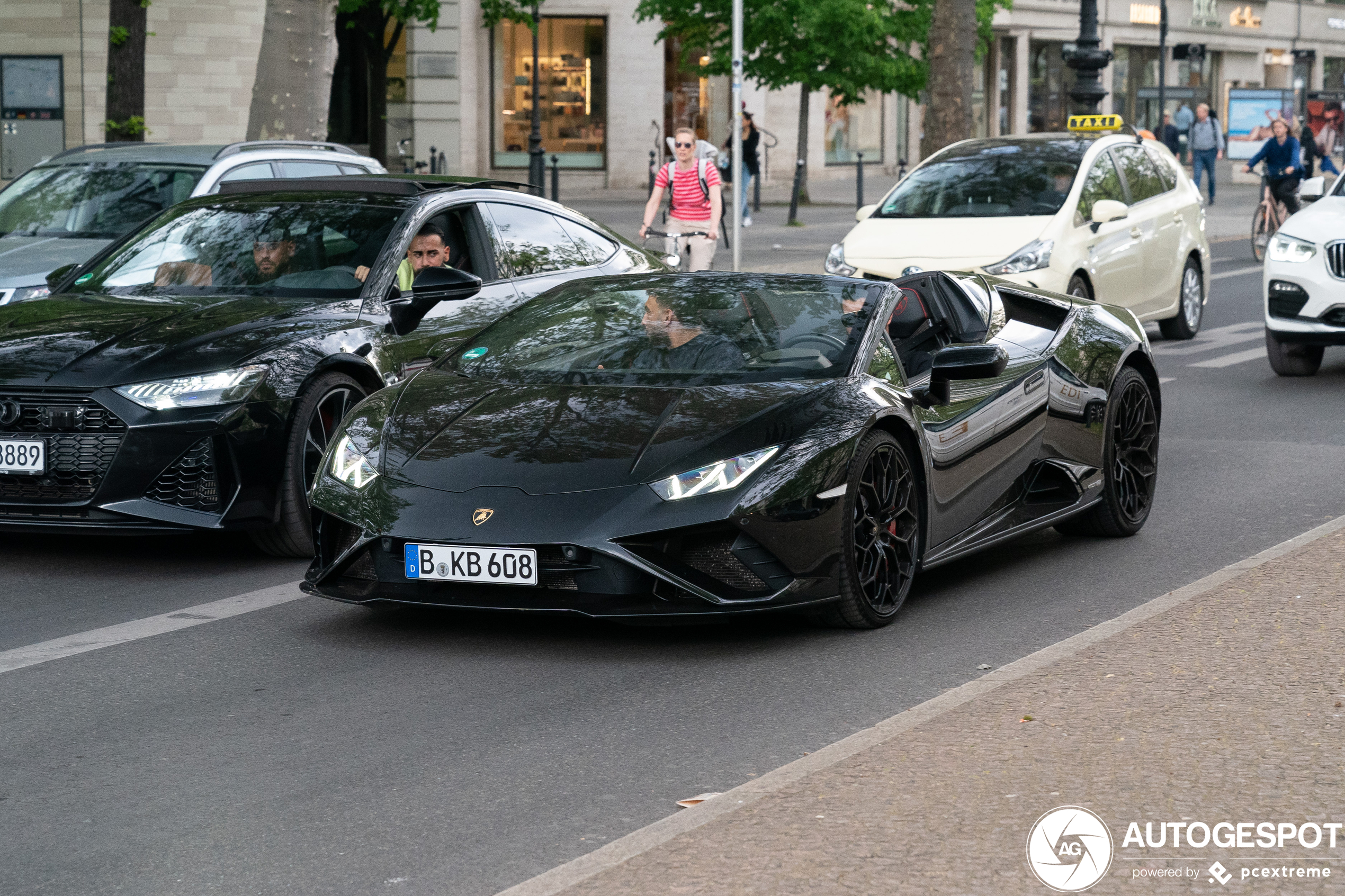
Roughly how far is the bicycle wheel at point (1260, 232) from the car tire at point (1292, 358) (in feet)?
38.9

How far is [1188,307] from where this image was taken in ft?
55.4

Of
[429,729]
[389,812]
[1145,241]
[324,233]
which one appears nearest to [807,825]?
[389,812]

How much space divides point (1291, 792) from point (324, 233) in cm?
565

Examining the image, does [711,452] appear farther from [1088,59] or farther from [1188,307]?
[1088,59]

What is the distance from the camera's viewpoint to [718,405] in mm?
6375

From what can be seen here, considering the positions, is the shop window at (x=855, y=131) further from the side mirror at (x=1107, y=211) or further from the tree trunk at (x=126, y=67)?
the side mirror at (x=1107, y=211)

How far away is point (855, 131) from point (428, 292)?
44.1 meters

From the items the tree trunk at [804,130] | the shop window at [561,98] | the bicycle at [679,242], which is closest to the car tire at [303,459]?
the bicycle at [679,242]

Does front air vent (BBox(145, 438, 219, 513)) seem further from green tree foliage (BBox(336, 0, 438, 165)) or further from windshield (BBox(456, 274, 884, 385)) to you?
green tree foliage (BBox(336, 0, 438, 165))

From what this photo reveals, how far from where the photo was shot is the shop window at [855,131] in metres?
50.2

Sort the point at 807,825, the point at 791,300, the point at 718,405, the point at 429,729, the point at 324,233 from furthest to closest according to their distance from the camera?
the point at 324,233, the point at 791,300, the point at 718,405, the point at 429,729, the point at 807,825

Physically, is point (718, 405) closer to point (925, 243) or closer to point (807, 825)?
point (807, 825)

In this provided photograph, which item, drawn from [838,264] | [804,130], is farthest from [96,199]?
[804,130]

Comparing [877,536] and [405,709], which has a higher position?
[877,536]
